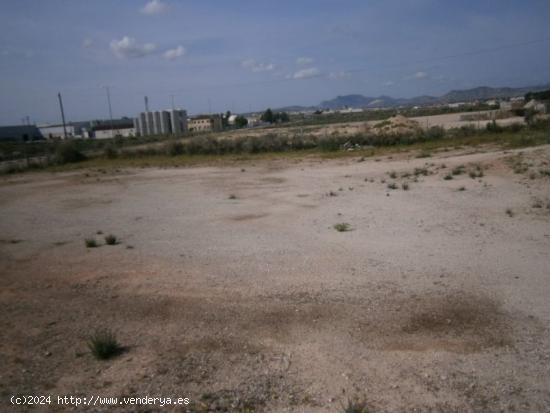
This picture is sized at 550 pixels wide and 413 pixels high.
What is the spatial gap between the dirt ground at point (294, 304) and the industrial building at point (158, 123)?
91.6 m

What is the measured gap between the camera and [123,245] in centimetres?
990

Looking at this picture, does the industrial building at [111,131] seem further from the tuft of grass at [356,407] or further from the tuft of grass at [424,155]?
the tuft of grass at [356,407]

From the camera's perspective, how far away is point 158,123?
102m

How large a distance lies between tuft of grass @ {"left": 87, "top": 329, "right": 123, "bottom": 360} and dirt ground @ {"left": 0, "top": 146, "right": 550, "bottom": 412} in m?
0.11

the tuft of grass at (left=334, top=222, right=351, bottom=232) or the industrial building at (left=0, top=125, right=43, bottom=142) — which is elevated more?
the industrial building at (left=0, top=125, right=43, bottom=142)

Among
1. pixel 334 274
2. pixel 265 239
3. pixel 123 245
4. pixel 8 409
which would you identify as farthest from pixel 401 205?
pixel 8 409

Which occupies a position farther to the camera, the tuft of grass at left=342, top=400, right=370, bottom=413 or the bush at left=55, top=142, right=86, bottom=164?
the bush at left=55, top=142, right=86, bottom=164

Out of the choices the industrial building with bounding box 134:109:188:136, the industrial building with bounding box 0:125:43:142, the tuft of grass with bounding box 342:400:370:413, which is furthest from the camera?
the industrial building with bounding box 134:109:188:136

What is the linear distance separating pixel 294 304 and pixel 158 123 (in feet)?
334

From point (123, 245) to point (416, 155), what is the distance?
19.8m

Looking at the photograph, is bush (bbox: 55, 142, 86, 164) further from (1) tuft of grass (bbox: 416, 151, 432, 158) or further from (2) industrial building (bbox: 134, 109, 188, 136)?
(2) industrial building (bbox: 134, 109, 188, 136)

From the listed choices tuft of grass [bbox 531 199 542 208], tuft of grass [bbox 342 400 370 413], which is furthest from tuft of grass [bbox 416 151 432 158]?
tuft of grass [bbox 342 400 370 413]

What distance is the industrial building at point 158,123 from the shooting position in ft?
331

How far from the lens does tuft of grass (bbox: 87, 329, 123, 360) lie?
5.08m
